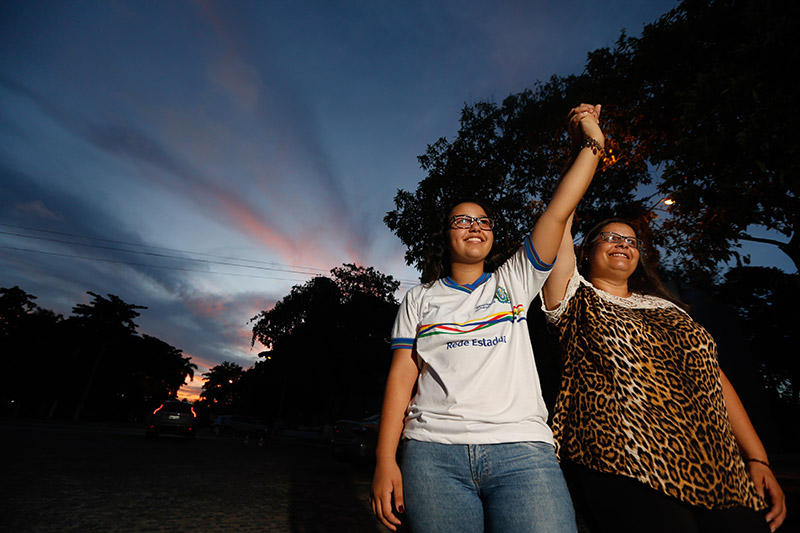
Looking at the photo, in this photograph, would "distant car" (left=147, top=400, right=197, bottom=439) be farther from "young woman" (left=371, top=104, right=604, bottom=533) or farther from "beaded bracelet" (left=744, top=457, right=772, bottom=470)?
"beaded bracelet" (left=744, top=457, right=772, bottom=470)

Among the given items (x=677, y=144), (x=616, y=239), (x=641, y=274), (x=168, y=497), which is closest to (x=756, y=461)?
(x=641, y=274)

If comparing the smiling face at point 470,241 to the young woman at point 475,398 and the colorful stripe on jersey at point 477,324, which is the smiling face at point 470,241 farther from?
the colorful stripe on jersey at point 477,324

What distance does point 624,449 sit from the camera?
5.27 feet

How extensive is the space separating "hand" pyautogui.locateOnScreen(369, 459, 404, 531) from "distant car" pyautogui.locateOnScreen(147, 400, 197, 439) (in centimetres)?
1938

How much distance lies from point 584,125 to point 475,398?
4.33 ft

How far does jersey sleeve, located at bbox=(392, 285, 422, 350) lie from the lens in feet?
5.88

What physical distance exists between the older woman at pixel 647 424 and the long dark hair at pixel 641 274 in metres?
0.27

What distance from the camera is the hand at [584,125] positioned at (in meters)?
1.77

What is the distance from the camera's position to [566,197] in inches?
65.2

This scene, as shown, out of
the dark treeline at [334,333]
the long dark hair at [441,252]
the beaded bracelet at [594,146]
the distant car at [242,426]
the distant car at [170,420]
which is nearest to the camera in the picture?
the beaded bracelet at [594,146]

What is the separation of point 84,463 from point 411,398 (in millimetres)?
10738

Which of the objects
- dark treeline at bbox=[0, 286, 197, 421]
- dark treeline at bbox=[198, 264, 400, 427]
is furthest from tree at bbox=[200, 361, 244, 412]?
dark treeline at bbox=[198, 264, 400, 427]

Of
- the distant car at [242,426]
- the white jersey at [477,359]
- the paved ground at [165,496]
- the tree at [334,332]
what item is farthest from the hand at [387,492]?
the distant car at [242,426]

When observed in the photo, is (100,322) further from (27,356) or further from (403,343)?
(403,343)
